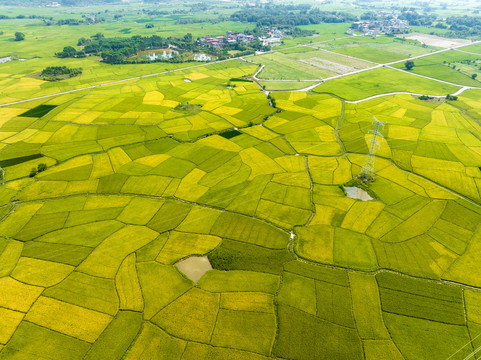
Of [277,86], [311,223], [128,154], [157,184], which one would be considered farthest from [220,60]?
[311,223]

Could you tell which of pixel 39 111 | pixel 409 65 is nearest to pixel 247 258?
pixel 39 111

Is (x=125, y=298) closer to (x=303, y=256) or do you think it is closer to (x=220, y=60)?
(x=303, y=256)

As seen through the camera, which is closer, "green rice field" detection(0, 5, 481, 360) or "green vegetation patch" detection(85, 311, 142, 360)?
"green vegetation patch" detection(85, 311, 142, 360)

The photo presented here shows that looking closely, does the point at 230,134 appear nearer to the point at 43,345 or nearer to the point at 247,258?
the point at 247,258

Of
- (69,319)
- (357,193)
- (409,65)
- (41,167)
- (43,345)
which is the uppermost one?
(409,65)

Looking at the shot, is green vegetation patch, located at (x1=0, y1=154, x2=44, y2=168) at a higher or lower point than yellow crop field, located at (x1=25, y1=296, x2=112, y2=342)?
higher

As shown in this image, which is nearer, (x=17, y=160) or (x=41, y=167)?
(x=41, y=167)

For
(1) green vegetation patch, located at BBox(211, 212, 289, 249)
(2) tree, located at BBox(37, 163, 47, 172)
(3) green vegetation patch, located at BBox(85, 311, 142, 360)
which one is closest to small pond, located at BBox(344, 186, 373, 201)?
(1) green vegetation patch, located at BBox(211, 212, 289, 249)

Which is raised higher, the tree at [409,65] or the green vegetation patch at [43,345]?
the tree at [409,65]

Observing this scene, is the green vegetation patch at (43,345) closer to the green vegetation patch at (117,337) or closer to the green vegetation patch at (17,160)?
the green vegetation patch at (117,337)

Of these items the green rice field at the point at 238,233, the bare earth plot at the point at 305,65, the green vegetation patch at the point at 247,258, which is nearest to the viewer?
the green rice field at the point at 238,233

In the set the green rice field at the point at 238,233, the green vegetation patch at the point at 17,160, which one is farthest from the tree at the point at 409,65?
the green vegetation patch at the point at 17,160

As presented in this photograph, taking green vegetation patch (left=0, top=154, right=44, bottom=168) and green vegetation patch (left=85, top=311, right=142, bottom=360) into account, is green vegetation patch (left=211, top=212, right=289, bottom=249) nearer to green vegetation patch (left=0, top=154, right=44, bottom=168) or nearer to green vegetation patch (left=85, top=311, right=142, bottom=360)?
green vegetation patch (left=85, top=311, right=142, bottom=360)
